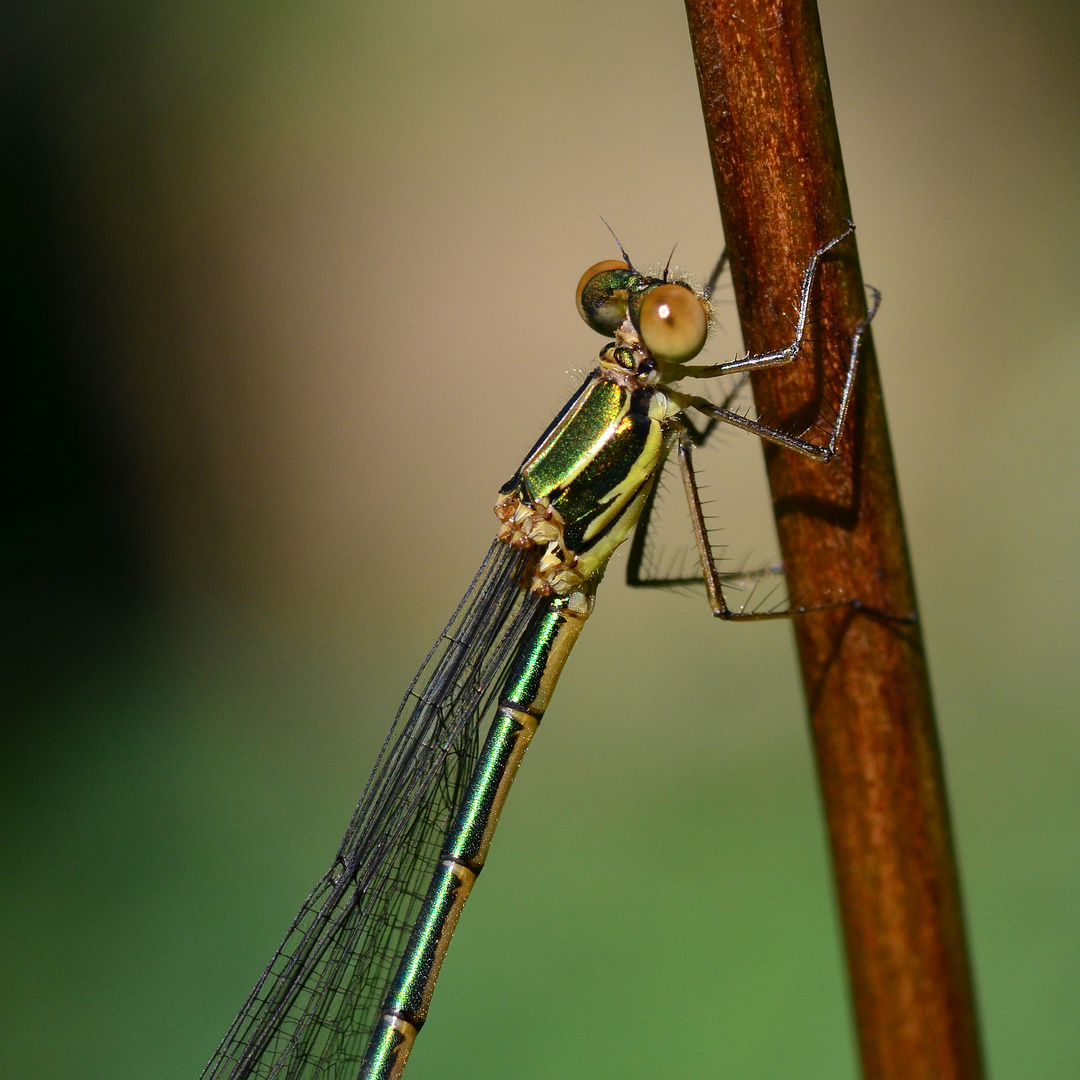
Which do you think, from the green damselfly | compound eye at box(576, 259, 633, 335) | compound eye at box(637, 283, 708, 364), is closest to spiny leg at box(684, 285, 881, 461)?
compound eye at box(637, 283, 708, 364)

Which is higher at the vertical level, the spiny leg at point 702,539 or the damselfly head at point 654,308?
the damselfly head at point 654,308

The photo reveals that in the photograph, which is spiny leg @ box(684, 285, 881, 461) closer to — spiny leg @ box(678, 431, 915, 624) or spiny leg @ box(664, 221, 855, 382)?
spiny leg @ box(664, 221, 855, 382)

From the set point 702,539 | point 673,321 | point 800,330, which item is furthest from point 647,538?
point 800,330

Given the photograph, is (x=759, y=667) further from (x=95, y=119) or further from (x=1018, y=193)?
(x=95, y=119)

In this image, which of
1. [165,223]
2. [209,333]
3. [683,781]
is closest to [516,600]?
[683,781]

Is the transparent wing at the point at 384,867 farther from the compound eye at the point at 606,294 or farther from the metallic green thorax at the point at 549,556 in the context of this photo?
the compound eye at the point at 606,294

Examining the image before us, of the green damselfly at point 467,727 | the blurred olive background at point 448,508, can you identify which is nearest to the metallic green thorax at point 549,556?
the green damselfly at point 467,727

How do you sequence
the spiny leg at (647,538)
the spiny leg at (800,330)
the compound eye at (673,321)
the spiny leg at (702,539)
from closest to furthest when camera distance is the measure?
the spiny leg at (800,330)
the compound eye at (673,321)
the spiny leg at (702,539)
the spiny leg at (647,538)
